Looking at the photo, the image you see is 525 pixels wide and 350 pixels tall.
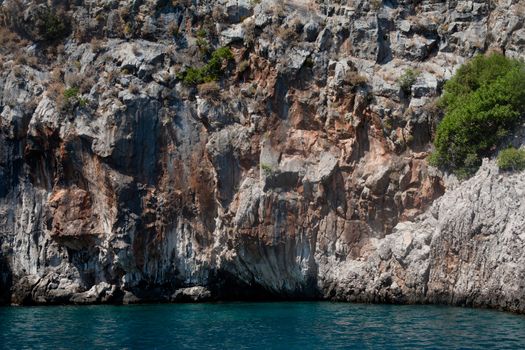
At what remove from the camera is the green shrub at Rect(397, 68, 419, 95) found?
33750mm

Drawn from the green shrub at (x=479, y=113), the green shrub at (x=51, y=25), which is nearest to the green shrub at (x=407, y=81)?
the green shrub at (x=479, y=113)

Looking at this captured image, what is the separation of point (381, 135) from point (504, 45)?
7.79m

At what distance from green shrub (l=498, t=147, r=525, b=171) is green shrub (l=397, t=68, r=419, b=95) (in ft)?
21.6

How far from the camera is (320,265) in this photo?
3338cm

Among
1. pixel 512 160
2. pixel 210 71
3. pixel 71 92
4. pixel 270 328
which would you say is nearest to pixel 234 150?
pixel 210 71

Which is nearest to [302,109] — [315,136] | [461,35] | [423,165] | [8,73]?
[315,136]

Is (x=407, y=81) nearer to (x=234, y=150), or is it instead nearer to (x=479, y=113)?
(x=479, y=113)

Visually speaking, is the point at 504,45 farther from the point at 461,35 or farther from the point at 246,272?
the point at 246,272

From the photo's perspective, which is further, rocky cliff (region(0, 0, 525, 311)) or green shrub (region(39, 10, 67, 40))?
green shrub (region(39, 10, 67, 40))

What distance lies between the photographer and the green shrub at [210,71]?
121 ft

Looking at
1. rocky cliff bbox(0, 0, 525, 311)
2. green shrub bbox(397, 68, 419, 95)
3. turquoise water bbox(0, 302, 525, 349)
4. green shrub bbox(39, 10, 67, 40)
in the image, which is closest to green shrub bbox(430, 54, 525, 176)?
rocky cliff bbox(0, 0, 525, 311)

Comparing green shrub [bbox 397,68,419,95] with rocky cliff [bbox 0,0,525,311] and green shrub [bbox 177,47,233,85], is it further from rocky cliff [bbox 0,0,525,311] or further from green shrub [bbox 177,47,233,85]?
green shrub [bbox 177,47,233,85]

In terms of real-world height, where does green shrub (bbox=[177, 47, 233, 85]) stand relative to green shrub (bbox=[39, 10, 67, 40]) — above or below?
below

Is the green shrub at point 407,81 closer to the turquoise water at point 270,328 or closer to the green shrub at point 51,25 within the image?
the turquoise water at point 270,328
